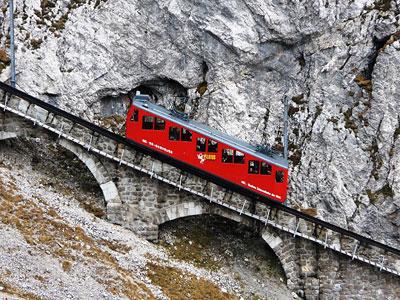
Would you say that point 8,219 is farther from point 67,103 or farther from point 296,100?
point 296,100

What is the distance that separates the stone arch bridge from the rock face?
325cm

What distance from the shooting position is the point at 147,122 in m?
38.2

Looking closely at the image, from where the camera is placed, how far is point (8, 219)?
33312 millimetres

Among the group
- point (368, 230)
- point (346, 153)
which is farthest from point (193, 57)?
point (368, 230)

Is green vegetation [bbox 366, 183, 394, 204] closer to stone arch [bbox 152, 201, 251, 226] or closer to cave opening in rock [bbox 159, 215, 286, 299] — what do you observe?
cave opening in rock [bbox 159, 215, 286, 299]

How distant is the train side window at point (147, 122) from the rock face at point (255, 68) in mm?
7097

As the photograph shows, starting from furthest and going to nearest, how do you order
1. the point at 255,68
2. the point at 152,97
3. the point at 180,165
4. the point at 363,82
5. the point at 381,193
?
the point at 152,97, the point at 255,68, the point at 363,82, the point at 381,193, the point at 180,165

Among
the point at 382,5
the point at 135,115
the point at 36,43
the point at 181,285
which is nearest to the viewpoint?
the point at 181,285

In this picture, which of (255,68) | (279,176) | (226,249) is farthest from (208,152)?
(255,68)

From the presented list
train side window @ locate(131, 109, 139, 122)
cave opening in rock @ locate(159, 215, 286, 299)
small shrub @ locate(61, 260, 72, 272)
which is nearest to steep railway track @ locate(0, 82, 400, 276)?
train side window @ locate(131, 109, 139, 122)

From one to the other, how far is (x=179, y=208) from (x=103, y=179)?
5052 millimetres

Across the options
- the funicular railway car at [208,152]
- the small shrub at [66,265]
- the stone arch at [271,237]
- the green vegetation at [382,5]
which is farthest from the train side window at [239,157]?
the green vegetation at [382,5]

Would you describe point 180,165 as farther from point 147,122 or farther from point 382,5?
point 382,5

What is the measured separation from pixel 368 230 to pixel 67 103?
22.2m
